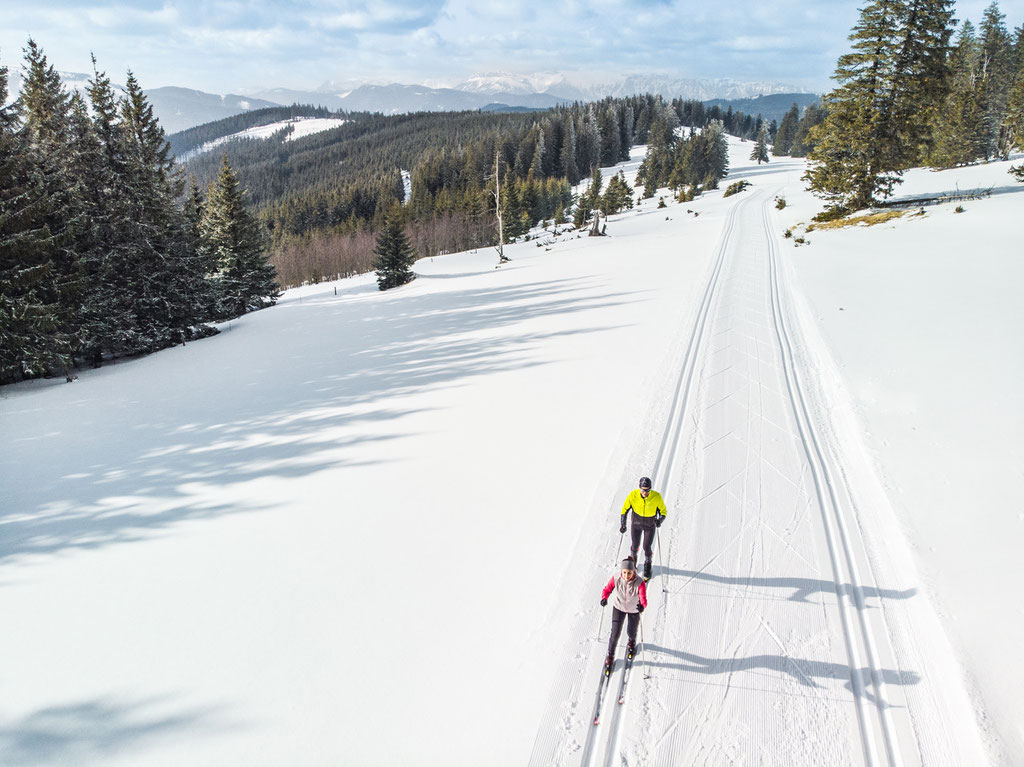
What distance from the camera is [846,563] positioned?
6520mm

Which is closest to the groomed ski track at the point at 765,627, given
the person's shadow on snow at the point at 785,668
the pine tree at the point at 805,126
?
the person's shadow on snow at the point at 785,668

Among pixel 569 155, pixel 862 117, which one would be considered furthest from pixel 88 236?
pixel 569 155

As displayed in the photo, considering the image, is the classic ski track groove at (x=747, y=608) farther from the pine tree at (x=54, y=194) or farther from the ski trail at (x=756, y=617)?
the pine tree at (x=54, y=194)

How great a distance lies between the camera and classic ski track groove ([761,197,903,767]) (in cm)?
460

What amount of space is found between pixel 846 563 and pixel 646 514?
2843 mm

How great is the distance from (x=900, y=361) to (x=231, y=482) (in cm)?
1538

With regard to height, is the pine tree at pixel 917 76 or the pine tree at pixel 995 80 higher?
the pine tree at pixel 995 80

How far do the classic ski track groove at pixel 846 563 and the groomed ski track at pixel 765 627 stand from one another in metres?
0.02

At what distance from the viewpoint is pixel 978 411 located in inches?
384

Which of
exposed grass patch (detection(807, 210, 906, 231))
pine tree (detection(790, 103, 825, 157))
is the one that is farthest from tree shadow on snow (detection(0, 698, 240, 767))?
pine tree (detection(790, 103, 825, 157))

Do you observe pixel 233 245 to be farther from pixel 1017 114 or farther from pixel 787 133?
pixel 787 133

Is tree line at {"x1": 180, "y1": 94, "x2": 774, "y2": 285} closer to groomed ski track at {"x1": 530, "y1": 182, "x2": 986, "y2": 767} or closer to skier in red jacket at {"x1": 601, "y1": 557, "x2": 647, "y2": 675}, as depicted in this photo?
groomed ski track at {"x1": 530, "y1": 182, "x2": 986, "y2": 767}

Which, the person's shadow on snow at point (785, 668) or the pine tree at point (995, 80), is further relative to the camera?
the pine tree at point (995, 80)

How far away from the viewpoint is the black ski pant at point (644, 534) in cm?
624
